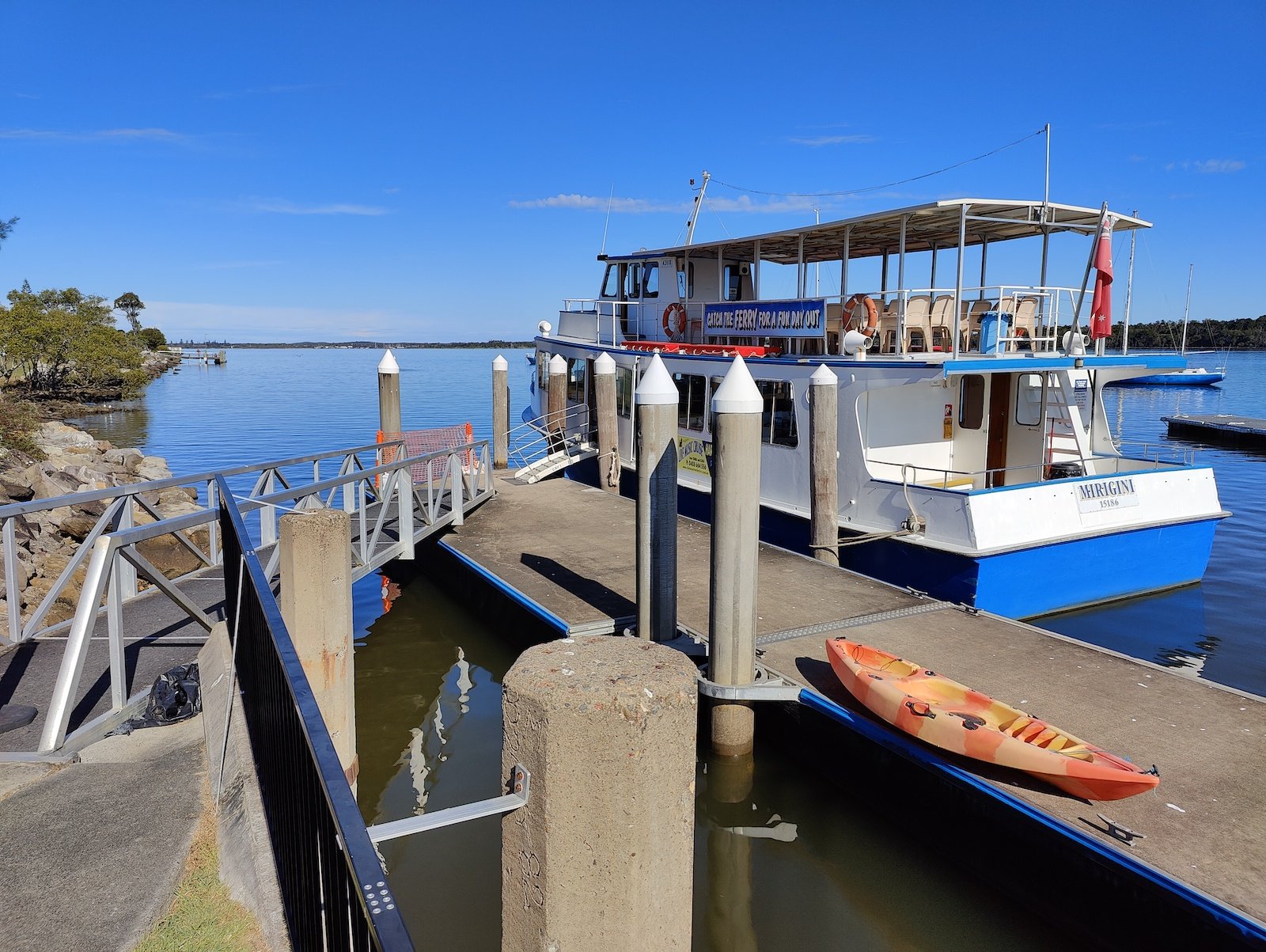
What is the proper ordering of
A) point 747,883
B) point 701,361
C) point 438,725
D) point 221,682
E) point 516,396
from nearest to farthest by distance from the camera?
point 221,682 → point 747,883 → point 438,725 → point 701,361 → point 516,396

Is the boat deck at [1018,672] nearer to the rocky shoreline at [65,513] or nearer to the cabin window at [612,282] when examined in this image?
the rocky shoreline at [65,513]

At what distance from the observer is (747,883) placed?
6.56m

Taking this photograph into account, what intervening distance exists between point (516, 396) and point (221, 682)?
79382mm

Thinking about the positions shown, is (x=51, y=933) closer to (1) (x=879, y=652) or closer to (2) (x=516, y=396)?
(1) (x=879, y=652)

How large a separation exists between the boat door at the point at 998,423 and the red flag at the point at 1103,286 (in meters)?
1.74

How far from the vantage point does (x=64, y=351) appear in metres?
52.0

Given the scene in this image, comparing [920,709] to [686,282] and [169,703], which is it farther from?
[686,282]

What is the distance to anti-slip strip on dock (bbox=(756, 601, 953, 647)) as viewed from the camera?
8.32 meters

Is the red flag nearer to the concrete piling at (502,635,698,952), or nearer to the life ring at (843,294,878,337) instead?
the life ring at (843,294,878,337)

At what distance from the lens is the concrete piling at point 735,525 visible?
6820mm

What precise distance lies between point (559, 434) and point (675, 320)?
3.68 m

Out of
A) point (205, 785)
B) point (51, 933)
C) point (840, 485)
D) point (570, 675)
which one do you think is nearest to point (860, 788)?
point (570, 675)

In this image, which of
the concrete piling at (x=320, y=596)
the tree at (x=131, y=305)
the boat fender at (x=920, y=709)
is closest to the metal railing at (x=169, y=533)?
the concrete piling at (x=320, y=596)

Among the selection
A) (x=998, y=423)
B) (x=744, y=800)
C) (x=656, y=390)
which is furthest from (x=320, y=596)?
(x=998, y=423)
